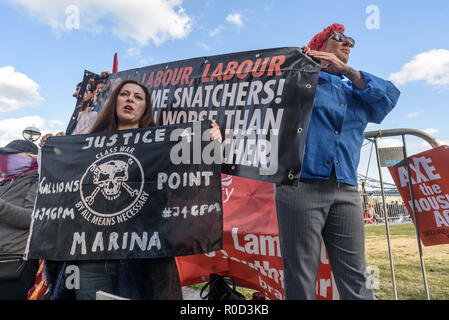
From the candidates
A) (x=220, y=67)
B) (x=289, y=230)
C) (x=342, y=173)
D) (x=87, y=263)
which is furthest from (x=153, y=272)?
(x=220, y=67)

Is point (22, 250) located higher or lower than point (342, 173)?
lower

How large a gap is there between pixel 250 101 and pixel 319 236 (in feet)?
3.75

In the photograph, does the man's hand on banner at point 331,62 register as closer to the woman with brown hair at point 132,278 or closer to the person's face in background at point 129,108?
the woman with brown hair at point 132,278

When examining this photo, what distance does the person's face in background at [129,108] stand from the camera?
2.29 meters

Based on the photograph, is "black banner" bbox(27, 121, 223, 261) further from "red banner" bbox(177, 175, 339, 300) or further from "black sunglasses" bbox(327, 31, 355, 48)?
"black sunglasses" bbox(327, 31, 355, 48)

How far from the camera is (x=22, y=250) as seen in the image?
2615 mm

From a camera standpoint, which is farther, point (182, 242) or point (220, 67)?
point (220, 67)

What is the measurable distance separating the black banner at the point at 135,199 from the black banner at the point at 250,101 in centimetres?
26

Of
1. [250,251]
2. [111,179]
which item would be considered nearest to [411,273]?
[250,251]

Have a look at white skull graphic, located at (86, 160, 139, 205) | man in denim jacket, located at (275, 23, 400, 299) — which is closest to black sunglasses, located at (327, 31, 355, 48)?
man in denim jacket, located at (275, 23, 400, 299)

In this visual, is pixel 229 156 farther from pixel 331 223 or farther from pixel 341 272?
Result: pixel 341 272

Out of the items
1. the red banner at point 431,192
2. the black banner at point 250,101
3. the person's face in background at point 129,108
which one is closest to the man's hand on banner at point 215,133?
the black banner at point 250,101

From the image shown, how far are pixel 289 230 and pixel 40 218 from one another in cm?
186

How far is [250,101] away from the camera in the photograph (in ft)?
7.23
